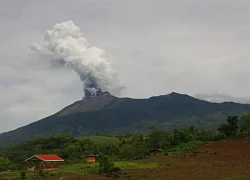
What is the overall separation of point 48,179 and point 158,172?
10.4 metres

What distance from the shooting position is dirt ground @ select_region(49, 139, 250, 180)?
3438 cm

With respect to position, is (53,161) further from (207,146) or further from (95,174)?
(207,146)

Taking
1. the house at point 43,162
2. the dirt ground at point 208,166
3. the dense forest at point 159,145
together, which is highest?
the dense forest at point 159,145

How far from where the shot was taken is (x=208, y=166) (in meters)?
42.1

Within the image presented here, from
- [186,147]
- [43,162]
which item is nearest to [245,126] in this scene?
[186,147]

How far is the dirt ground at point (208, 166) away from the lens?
34.4 meters

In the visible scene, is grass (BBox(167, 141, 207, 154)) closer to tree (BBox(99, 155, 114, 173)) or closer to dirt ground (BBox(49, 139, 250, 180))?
dirt ground (BBox(49, 139, 250, 180))

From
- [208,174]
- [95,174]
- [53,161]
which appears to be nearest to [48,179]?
[95,174]

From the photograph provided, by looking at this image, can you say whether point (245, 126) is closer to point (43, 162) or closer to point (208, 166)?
point (208, 166)

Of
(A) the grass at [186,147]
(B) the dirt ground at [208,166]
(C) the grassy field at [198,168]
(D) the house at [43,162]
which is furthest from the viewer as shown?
(A) the grass at [186,147]

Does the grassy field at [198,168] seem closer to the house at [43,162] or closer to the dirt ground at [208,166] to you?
the dirt ground at [208,166]

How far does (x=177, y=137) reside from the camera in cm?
7200

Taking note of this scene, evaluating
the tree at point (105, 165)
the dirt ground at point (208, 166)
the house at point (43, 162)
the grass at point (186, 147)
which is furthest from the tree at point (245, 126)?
the tree at point (105, 165)

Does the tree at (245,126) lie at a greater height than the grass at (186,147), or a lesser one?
greater
